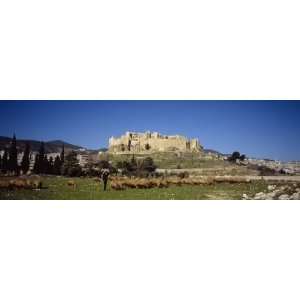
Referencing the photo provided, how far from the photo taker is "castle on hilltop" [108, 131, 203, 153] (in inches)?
347

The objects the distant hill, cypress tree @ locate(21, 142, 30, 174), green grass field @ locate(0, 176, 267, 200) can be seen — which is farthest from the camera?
cypress tree @ locate(21, 142, 30, 174)

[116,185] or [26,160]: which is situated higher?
[26,160]

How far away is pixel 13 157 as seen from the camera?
29.3 feet

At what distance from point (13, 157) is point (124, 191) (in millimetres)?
2026

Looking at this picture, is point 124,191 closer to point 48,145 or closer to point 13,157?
point 48,145

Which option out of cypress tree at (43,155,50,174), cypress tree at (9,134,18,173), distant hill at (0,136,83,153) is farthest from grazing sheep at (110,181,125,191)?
cypress tree at (9,134,18,173)

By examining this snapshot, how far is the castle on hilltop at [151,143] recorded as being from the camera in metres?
8.81

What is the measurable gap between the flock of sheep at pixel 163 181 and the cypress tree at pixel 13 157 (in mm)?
1704

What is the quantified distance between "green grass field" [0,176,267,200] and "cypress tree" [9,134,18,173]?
426 mm

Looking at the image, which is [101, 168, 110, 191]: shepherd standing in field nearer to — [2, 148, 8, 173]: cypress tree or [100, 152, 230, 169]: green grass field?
[100, 152, 230, 169]: green grass field

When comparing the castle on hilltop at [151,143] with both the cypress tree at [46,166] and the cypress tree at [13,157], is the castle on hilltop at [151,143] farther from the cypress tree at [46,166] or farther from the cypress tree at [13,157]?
the cypress tree at [13,157]

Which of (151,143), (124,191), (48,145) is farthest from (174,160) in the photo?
(48,145)

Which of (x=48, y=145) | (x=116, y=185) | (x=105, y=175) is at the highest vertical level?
(x=48, y=145)

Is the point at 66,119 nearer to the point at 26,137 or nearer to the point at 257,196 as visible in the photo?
the point at 26,137
